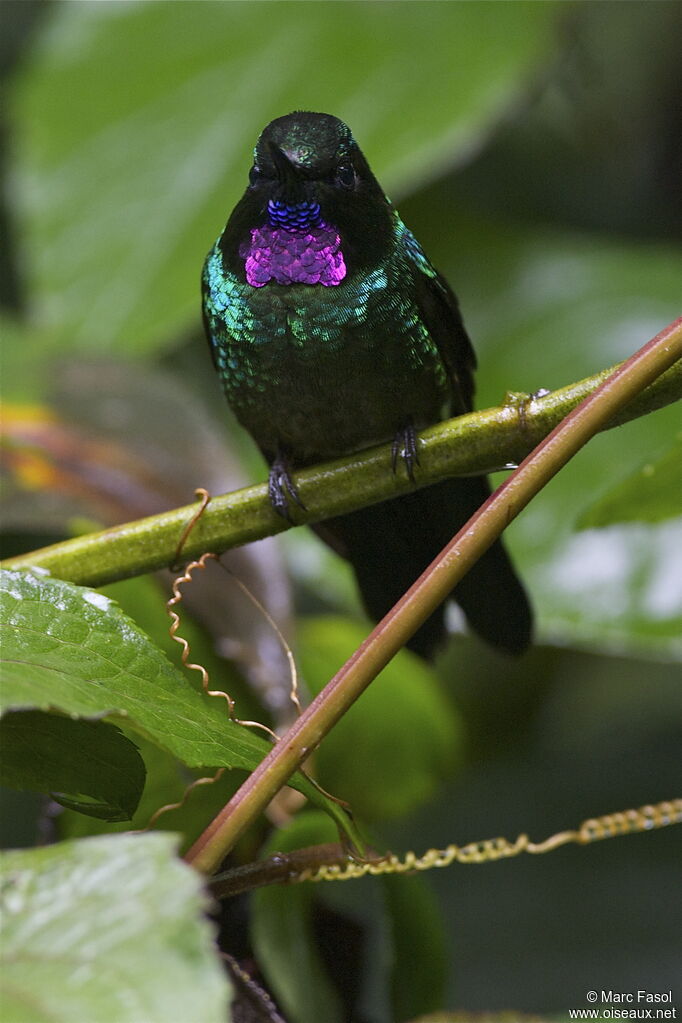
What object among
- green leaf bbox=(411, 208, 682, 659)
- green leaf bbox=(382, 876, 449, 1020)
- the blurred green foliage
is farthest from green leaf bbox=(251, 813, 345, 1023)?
green leaf bbox=(411, 208, 682, 659)

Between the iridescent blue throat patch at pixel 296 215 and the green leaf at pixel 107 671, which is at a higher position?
the iridescent blue throat patch at pixel 296 215

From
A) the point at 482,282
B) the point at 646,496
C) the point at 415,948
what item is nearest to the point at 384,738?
the point at 415,948

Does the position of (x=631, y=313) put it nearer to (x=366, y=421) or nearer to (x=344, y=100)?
(x=344, y=100)

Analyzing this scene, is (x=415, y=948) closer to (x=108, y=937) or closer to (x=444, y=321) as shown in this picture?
(x=108, y=937)

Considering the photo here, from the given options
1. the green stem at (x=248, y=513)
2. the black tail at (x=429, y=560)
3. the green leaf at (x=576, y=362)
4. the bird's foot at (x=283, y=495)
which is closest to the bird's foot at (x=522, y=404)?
the green stem at (x=248, y=513)

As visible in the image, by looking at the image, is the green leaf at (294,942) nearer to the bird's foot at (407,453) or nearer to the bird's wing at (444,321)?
the bird's foot at (407,453)

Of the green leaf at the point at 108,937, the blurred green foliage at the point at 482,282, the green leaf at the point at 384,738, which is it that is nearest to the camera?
the green leaf at the point at 108,937

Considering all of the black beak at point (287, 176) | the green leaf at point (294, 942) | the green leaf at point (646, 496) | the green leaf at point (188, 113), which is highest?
the green leaf at point (188, 113)
